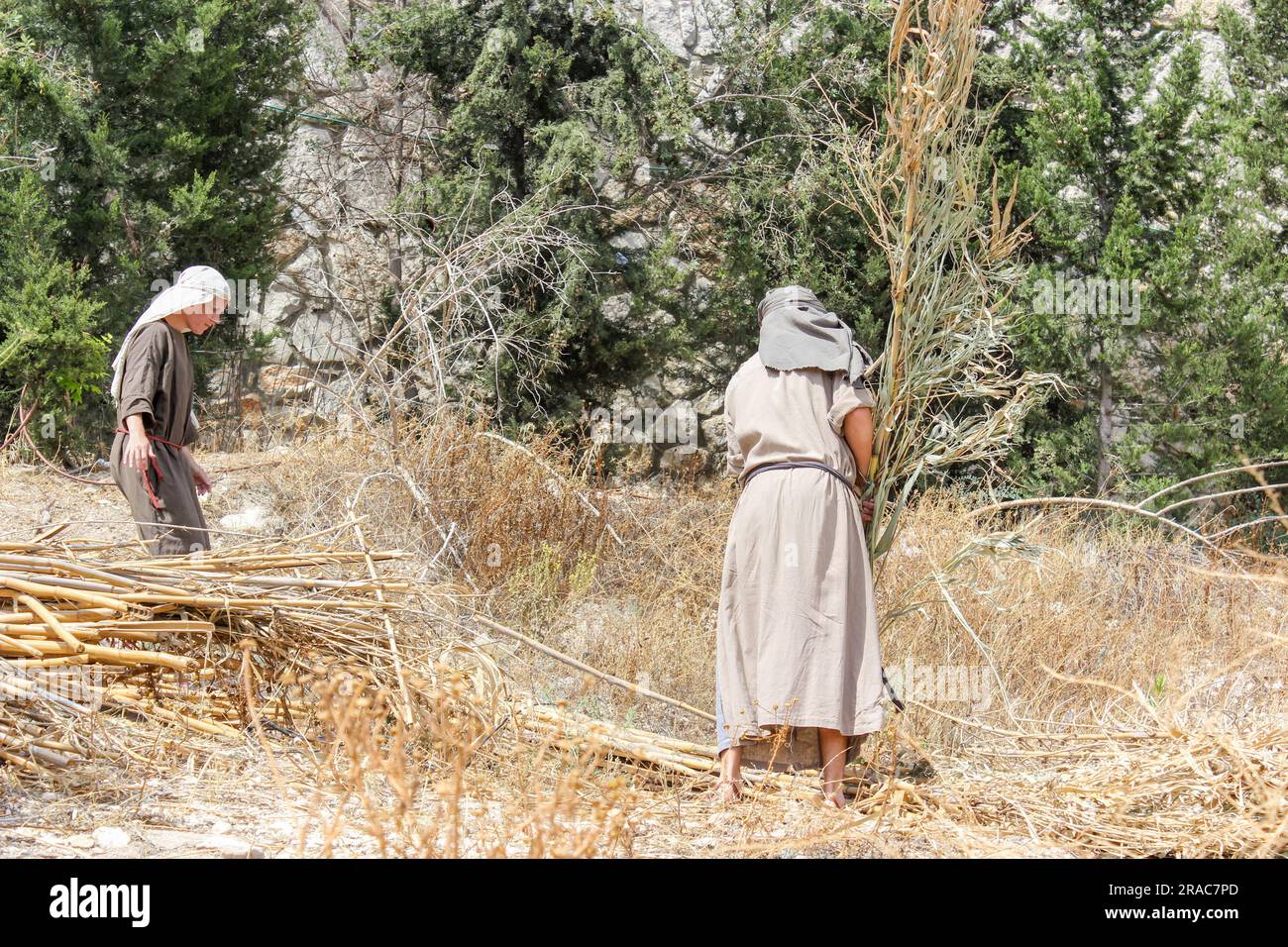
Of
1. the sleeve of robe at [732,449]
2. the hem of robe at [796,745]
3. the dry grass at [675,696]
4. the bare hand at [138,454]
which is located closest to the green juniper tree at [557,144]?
the dry grass at [675,696]

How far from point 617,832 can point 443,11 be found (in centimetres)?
784

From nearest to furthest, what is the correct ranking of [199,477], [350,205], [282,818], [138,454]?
1. [282,818]
2. [138,454]
3. [199,477]
4. [350,205]

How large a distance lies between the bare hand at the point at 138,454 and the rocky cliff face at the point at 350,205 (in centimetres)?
583

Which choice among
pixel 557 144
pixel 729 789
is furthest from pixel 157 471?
pixel 557 144

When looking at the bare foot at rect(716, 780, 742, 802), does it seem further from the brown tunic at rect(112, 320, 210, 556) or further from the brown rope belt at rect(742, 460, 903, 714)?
the brown tunic at rect(112, 320, 210, 556)

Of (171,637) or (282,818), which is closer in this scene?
(282,818)

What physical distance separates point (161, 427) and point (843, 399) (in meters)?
2.52

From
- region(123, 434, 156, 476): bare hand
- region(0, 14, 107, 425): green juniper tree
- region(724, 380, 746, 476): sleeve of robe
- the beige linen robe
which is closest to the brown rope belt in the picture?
the beige linen robe

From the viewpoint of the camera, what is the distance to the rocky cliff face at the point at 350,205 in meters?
10.1

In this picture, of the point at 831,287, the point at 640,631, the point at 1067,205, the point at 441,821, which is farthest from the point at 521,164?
the point at 441,821

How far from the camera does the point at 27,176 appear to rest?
7.34 meters

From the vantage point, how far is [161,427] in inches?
170

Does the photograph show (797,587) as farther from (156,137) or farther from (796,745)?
(156,137)

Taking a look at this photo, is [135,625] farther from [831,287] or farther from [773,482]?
[831,287]
